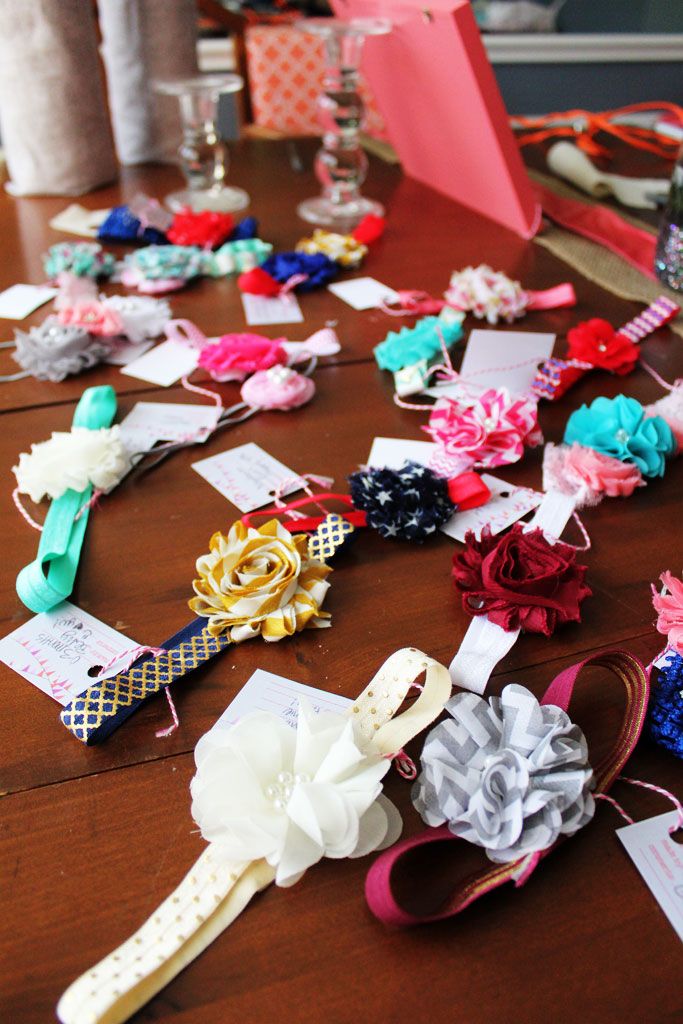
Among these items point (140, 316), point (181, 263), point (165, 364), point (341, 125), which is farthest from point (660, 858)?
point (341, 125)

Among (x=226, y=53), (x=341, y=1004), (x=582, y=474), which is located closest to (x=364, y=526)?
(x=582, y=474)

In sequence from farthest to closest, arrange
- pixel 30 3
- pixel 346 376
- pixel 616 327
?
pixel 30 3, pixel 616 327, pixel 346 376

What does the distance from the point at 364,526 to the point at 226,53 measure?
3.12 meters

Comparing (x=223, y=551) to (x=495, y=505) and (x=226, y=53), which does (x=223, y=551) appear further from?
(x=226, y=53)

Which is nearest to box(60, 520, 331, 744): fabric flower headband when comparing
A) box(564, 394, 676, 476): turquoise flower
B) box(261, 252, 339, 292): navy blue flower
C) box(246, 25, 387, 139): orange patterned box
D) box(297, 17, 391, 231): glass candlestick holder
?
box(564, 394, 676, 476): turquoise flower

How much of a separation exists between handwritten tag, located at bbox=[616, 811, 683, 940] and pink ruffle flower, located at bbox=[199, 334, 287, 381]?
0.73 metres

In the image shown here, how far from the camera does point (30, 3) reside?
149cm

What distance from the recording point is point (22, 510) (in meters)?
0.87

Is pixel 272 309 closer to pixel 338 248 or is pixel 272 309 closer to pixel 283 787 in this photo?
pixel 338 248

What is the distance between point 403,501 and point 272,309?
58cm

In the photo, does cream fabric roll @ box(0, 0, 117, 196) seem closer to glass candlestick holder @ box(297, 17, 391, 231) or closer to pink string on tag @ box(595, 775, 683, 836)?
glass candlestick holder @ box(297, 17, 391, 231)

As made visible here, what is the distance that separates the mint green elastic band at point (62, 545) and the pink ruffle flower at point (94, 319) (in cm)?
19

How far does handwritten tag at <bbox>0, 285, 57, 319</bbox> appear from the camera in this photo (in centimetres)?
126

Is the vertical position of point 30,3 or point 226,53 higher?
point 30,3
